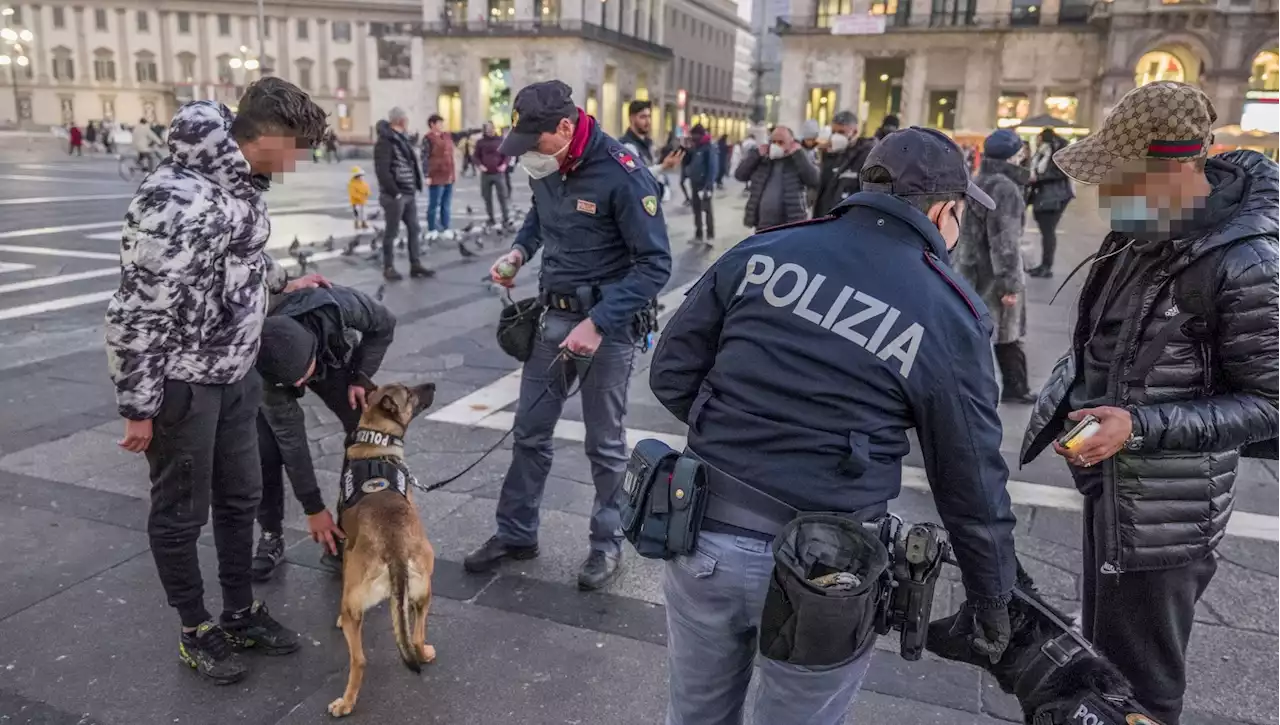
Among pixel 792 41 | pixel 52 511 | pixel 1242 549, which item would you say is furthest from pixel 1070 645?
pixel 792 41

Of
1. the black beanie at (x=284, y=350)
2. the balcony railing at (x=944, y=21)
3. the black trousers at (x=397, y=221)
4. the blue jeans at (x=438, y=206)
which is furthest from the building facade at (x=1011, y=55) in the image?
the black beanie at (x=284, y=350)

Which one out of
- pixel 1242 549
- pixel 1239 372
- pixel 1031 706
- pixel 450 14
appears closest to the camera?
pixel 1031 706

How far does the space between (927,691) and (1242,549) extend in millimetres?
2338

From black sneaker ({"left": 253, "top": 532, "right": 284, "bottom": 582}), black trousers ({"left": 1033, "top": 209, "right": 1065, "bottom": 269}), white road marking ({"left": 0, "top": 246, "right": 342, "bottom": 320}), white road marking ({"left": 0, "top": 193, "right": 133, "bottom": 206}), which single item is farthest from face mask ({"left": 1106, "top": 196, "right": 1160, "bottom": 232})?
white road marking ({"left": 0, "top": 193, "right": 133, "bottom": 206})

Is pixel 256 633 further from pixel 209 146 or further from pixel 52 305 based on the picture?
pixel 52 305

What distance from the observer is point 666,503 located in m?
2.01

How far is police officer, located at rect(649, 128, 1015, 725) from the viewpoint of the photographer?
6.08 feet

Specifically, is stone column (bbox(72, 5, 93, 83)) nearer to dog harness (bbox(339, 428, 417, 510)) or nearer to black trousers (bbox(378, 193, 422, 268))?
black trousers (bbox(378, 193, 422, 268))

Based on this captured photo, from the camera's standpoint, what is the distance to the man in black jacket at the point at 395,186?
11312 mm

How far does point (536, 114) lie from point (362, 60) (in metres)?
102

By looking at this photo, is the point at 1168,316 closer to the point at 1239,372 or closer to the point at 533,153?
the point at 1239,372

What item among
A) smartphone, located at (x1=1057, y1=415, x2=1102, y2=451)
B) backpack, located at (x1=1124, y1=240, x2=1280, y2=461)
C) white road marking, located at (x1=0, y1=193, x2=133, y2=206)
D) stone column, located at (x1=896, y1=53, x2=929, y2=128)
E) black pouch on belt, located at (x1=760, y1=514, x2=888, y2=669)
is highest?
stone column, located at (x1=896, y1=53, x2=929, y2=128)

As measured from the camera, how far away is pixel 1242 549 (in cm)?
450

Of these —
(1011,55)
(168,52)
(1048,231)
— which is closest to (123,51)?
(168,52)
